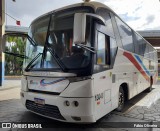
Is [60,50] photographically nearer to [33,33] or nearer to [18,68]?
[33,33]

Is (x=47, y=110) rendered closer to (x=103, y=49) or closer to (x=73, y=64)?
(x=73, y=64)

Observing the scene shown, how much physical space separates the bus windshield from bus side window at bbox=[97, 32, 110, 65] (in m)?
0.33

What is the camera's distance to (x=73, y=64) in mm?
3740

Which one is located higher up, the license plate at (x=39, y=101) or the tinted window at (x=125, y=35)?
the tinted window at (x=125, y=35)

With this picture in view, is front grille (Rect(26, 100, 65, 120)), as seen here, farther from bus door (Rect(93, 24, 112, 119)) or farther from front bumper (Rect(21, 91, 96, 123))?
bus door (Rect(93, 24, 112, 119))

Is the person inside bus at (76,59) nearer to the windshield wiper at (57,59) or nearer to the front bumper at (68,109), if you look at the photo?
the windshield wiper at (57,59)

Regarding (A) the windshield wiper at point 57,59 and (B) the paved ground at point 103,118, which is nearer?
(A) the windshield wiper at point 57,59

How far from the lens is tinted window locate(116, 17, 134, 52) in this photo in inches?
215

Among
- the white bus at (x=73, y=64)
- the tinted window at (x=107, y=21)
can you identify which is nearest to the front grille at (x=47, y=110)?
the white bus at (x=73, y=64)

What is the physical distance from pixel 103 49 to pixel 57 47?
3.46 feet

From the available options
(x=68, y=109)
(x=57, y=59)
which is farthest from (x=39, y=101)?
(x=57, y=59)

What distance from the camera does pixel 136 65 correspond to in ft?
22.4

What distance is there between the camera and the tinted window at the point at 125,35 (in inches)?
215

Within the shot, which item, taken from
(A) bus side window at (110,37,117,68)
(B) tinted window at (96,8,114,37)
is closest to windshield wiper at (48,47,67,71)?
(B) tinted window at (96,8,114,37)
